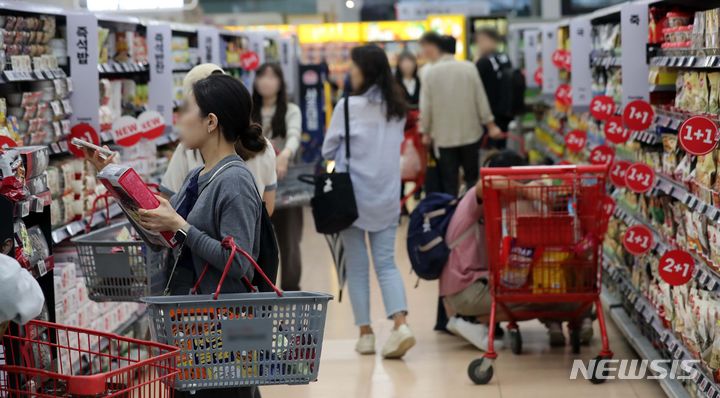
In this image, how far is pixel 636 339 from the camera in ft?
19.1

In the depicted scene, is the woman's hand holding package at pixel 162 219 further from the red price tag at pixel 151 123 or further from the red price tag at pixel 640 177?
the red price tag at pixel 151 123

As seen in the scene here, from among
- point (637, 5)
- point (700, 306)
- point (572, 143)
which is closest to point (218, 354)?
point (700, 306)

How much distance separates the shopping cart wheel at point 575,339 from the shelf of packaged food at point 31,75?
2953mm

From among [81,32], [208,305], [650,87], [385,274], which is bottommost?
[385,274]

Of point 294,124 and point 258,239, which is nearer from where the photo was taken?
point 258,239

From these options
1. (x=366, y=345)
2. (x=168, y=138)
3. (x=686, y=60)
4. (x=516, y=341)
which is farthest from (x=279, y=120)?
(x=686, y=60)

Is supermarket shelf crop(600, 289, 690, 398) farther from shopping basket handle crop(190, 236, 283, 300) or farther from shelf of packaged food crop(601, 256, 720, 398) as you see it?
shopping basket handle crop(190, 236, 283, 300)

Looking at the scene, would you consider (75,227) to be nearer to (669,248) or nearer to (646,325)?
(669,248)

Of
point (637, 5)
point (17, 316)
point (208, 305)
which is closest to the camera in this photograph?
point (17, 316)

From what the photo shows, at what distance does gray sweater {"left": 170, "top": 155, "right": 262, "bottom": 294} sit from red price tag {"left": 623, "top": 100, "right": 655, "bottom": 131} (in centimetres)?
286

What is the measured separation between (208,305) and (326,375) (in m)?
3.12

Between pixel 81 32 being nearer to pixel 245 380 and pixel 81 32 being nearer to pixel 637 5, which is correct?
pixel 637 5

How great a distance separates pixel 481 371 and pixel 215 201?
105 inches

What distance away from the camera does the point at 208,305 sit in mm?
2727
